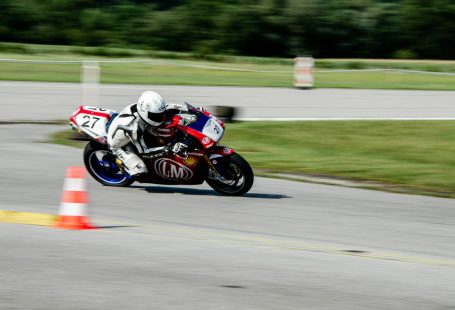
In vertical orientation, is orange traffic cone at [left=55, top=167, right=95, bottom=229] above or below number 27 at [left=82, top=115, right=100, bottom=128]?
below

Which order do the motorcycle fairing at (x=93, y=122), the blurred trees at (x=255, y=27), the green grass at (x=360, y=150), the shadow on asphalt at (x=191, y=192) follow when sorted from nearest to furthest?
the shadow on asphalt at (x=191, y=192)
the motorcycle fairing at (x=93, y=122)
the green grass at (x=360, y=150)
the blurred trees at (x=255, y=27)

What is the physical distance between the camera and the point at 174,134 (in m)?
11.6

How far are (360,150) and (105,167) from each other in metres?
6.05

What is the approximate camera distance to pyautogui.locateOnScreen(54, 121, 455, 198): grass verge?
1365 cm

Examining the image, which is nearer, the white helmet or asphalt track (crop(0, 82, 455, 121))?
the white helmet

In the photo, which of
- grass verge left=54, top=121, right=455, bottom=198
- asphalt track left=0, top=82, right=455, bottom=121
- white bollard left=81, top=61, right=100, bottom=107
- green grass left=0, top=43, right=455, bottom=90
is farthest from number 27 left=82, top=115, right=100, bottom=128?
green grass left=0, top=43, right=455, bottom=90

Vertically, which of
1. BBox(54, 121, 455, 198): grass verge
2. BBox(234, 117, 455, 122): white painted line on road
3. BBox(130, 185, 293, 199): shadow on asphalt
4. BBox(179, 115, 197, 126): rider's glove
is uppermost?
BBox(179, 115, 197, 126): rider's glove

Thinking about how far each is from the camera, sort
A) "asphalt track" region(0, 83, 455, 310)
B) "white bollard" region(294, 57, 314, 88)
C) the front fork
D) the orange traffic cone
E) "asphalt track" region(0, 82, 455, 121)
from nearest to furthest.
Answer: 1. "asphalt track" region(0, 83, 455, 310)
2. the orange traffic cone
3. the front fork
4. "asphalt track" region(0, 82, 455, 121)
5. "white bollard" region(294, 57, 314, 88)

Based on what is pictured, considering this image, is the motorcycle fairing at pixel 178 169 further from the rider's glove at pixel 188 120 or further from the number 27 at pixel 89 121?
the number 27 at pixel 89 121

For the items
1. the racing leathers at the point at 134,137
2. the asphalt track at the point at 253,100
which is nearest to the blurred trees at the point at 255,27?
the asphalt track at the point at 253,100

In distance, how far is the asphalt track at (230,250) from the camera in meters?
6.87

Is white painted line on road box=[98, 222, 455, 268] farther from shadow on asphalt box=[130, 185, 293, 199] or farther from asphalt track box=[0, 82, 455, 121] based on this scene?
asphalt track box=[0, 82, 455, 121]

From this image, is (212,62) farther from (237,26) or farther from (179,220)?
(179,220)

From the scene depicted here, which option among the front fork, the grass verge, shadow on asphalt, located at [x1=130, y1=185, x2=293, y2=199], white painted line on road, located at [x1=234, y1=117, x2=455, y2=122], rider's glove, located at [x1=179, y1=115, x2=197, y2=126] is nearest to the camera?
rider's glove, located at [x1=179, y1=115, x2=197, y2=126]
